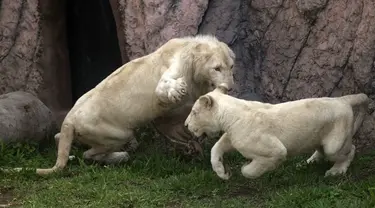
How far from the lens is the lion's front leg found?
6281 millimetres

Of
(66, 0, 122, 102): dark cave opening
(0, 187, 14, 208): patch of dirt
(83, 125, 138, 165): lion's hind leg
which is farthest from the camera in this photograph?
(66, 0, 122, 102): dark cave opening

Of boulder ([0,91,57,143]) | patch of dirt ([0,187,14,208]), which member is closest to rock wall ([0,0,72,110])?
boulder ([0,91,57,143])

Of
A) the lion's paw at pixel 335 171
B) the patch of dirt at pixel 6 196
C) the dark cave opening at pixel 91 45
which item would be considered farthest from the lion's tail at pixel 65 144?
the dark cave opening at pixel 91 45

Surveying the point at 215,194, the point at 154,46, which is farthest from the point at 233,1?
the point at 215,194

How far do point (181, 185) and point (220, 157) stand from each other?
454 mm

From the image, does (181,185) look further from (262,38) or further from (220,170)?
(262,38)

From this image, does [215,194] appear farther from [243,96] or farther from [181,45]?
[243,96]

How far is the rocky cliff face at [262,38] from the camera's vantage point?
305 inches

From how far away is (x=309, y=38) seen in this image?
817 cm

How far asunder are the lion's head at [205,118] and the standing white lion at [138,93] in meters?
0.74

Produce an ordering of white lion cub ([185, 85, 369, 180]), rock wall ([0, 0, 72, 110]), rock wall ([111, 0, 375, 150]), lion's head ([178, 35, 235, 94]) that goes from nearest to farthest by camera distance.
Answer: white lion cub ([185, 85, 369, 180]) → lion's head ([178, 35, 235, 94]) → rock wall ([111, 0, 375, 150]) → rock wall ([0, 0, 72, 110])

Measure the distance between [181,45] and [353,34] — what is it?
1848mm

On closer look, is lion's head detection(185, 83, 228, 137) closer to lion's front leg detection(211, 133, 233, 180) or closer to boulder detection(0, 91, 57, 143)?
lion's front leg detection(211, 133, 233, 180)

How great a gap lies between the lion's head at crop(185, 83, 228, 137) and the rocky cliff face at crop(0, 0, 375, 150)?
205 cm
